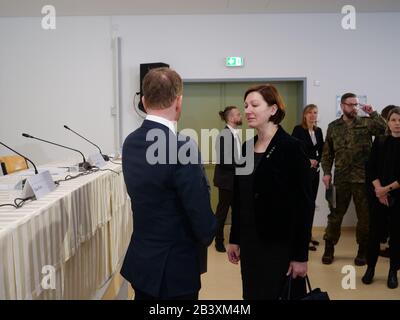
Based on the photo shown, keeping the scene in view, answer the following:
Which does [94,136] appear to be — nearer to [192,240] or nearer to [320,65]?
[320,65]

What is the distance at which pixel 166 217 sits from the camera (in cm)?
125

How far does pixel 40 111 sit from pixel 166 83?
4115 millimetres

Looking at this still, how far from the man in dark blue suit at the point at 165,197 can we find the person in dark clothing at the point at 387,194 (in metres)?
2.08

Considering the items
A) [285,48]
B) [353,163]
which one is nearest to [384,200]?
[353,163]

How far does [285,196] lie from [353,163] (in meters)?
2.09

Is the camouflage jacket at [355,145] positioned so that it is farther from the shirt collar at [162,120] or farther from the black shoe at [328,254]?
the shirt collar at [162,120]

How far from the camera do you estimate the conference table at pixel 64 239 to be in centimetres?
127

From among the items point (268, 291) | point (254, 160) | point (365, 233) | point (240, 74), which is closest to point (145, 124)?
point (254, 160)

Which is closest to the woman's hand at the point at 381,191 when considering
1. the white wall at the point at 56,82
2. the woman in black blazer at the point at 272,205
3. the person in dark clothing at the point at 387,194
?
the person in dark clothing at the point at 387,194

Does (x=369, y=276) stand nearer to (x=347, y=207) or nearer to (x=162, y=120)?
(x=347, y=207)

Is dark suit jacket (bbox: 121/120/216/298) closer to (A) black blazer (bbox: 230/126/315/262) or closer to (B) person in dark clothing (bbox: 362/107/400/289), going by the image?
(A) black blazer (bbox: 230/126/315/262)

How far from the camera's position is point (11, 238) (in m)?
1.22

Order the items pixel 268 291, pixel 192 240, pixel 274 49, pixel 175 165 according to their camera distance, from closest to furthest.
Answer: pixel 175 165, pixel 192 240, pixel 268 291, pixel 274 49

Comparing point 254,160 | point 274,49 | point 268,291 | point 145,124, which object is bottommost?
point 268,291
